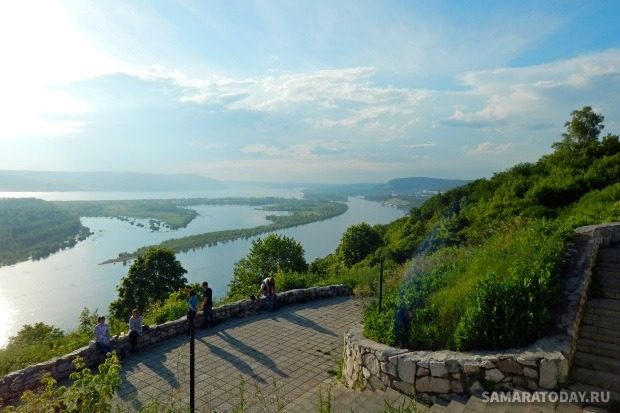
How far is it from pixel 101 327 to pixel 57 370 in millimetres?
1069

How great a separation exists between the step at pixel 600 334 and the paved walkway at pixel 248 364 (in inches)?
169

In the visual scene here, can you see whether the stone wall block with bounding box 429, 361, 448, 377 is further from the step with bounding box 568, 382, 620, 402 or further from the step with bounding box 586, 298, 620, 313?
the step with bounding box 586, 298, 620, 313

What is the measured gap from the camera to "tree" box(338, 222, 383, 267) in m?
38.0

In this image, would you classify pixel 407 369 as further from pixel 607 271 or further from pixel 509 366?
pixel 607 271

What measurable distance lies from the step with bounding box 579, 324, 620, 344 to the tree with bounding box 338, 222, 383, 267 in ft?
102

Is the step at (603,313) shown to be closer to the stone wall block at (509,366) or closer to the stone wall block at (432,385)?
the stone wall block at (509,366)

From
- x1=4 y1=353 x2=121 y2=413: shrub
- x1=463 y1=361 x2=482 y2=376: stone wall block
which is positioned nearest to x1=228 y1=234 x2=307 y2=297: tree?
x1=463 y1=361 x2=482 y2=376: stone wall block

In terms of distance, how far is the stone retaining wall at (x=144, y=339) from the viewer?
732cm

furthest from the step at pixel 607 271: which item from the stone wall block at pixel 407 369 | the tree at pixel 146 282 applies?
A: the tree at pixel 146 282

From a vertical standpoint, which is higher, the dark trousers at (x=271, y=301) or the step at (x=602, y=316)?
the step at (x=602, y=316)

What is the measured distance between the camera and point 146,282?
32406 millimetres

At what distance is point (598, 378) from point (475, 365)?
1.48 meters

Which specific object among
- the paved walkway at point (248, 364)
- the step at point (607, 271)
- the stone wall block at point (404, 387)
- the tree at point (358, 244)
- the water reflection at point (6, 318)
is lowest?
the water reflection at point (6, 318)

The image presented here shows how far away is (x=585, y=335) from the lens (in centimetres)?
607
